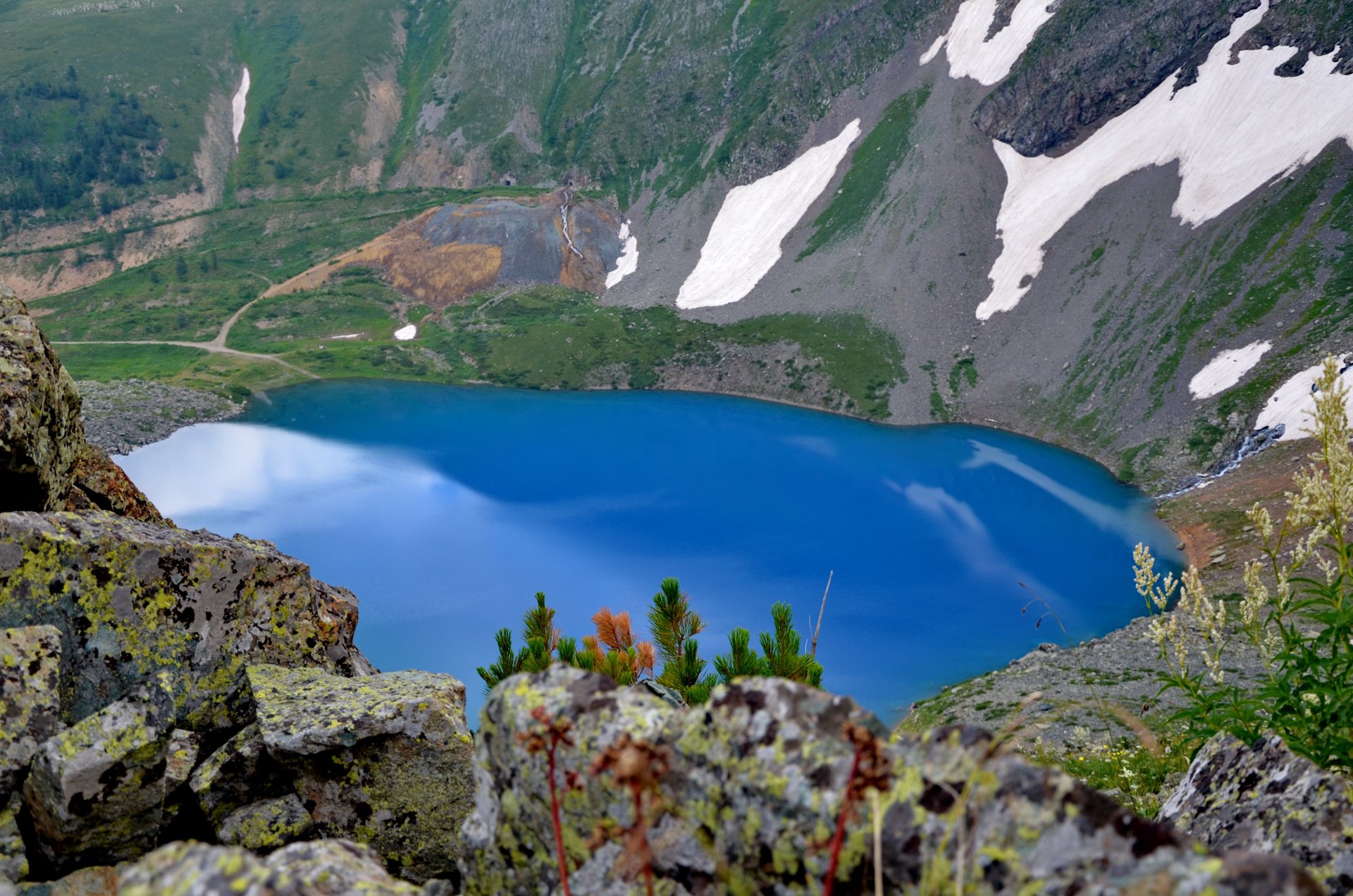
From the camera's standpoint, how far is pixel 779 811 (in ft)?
12.1

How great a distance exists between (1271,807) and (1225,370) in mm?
88226

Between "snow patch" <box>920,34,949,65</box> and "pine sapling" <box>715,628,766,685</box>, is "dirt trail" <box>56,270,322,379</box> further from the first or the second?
"pine sapling" <box>715,628,766,685</box>

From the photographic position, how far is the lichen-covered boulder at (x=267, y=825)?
7.38 metres

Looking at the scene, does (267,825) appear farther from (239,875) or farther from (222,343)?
(222,343)

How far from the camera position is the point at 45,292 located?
150875mm

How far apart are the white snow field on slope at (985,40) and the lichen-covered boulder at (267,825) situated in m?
138

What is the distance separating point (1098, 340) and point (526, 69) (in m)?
147

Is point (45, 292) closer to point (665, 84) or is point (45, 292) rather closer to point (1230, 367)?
point (665, 84)

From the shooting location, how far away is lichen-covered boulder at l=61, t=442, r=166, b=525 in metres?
11.2

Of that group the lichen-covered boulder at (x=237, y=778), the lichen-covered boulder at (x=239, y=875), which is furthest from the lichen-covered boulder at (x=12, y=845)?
the lichen-covered boulder at (x=239, y=875)

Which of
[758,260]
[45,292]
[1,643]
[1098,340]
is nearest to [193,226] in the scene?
[45,292]

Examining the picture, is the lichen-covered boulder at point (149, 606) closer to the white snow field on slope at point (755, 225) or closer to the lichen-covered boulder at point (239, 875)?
the lichen-covered boulder at point (239, 875)

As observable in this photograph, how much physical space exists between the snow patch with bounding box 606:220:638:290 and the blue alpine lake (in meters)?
44.2

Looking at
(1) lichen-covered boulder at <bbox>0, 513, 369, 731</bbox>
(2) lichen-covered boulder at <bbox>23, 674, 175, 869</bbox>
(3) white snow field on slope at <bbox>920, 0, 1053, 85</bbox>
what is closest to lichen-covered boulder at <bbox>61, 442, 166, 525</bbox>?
(1) lichen-covered boulder at <bbox>0, 513, 369, 731</bbox>
